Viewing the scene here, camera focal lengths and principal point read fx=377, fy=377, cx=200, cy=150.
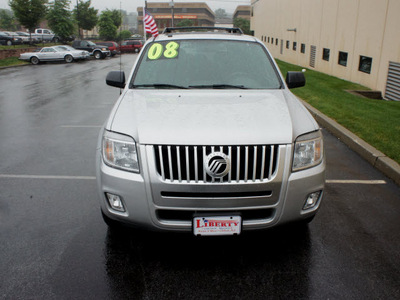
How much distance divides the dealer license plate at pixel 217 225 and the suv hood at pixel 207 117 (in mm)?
575

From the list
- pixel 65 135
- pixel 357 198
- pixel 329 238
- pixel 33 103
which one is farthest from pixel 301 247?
pixel 33 103

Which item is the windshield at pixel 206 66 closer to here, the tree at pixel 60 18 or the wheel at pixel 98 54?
the wheel at pixel 98 54

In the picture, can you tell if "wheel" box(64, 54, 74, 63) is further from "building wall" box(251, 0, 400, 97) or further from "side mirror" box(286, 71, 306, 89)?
"side mirror" box(286, 71, 306, 89)

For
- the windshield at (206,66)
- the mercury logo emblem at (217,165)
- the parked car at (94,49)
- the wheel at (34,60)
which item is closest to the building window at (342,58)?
the windshield at (206,66)

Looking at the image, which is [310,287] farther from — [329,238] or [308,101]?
[308,101]

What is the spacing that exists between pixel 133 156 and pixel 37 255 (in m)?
1.31

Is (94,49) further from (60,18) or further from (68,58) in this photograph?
(60,18)

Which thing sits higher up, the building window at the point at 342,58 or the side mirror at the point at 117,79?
the side mirror at the point at 117,79

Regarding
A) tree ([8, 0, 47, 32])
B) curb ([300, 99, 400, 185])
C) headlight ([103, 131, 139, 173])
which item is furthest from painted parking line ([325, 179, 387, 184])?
tree ([8, 0, 47, 32])

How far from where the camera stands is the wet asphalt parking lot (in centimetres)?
286

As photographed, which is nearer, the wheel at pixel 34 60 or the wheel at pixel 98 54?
the wheel at pixel 34 60

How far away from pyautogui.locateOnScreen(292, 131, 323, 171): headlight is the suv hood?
85mm

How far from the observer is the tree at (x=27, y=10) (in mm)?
35438

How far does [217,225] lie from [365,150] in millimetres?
4125
